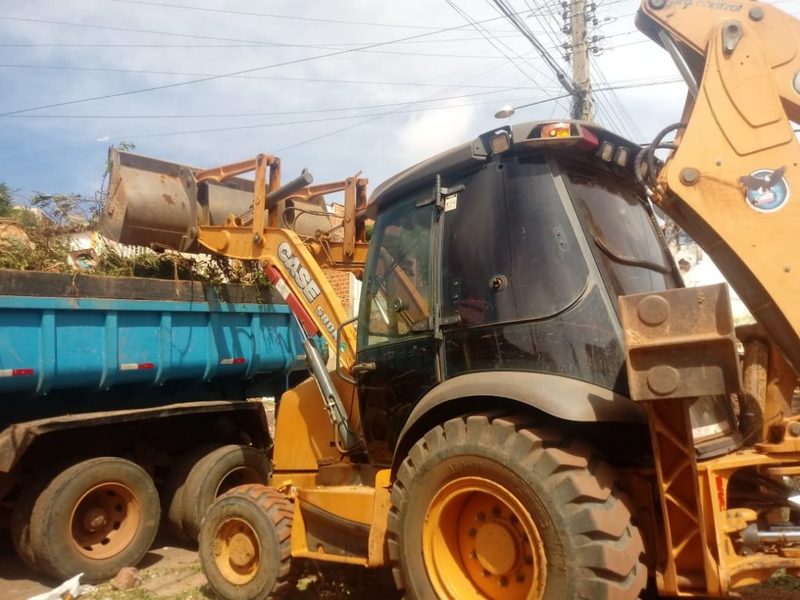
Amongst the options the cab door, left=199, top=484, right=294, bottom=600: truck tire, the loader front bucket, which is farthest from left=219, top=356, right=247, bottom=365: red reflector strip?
the cab door

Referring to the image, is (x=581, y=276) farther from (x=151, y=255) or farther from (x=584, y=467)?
(x=151, y=255)

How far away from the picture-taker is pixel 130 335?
5.34 m

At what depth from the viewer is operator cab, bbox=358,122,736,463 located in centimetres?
298

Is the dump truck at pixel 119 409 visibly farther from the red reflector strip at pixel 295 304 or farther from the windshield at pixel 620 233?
the windshield at pixel 620 233

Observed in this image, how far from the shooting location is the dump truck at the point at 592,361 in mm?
2510

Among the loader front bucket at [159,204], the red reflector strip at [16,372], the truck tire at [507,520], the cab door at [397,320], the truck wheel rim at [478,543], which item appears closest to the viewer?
the truck tire at [507,520]

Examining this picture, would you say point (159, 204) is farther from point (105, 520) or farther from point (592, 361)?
point (592, 361)

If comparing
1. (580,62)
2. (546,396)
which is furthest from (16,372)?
Answer: (580,62)

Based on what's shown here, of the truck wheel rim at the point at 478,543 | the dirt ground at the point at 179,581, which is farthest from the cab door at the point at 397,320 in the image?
the dirt ground at the point at 179,581

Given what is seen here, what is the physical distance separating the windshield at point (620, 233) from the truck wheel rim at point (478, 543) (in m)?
1.10

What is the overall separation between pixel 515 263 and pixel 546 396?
717 mm

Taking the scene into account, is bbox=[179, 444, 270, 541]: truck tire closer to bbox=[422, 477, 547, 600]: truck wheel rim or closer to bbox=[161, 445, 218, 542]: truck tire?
bbox=[161, 445, 218, 542]: truck tire

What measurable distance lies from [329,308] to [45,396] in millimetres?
2384

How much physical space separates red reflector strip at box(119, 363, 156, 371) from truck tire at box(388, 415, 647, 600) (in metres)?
3.01
